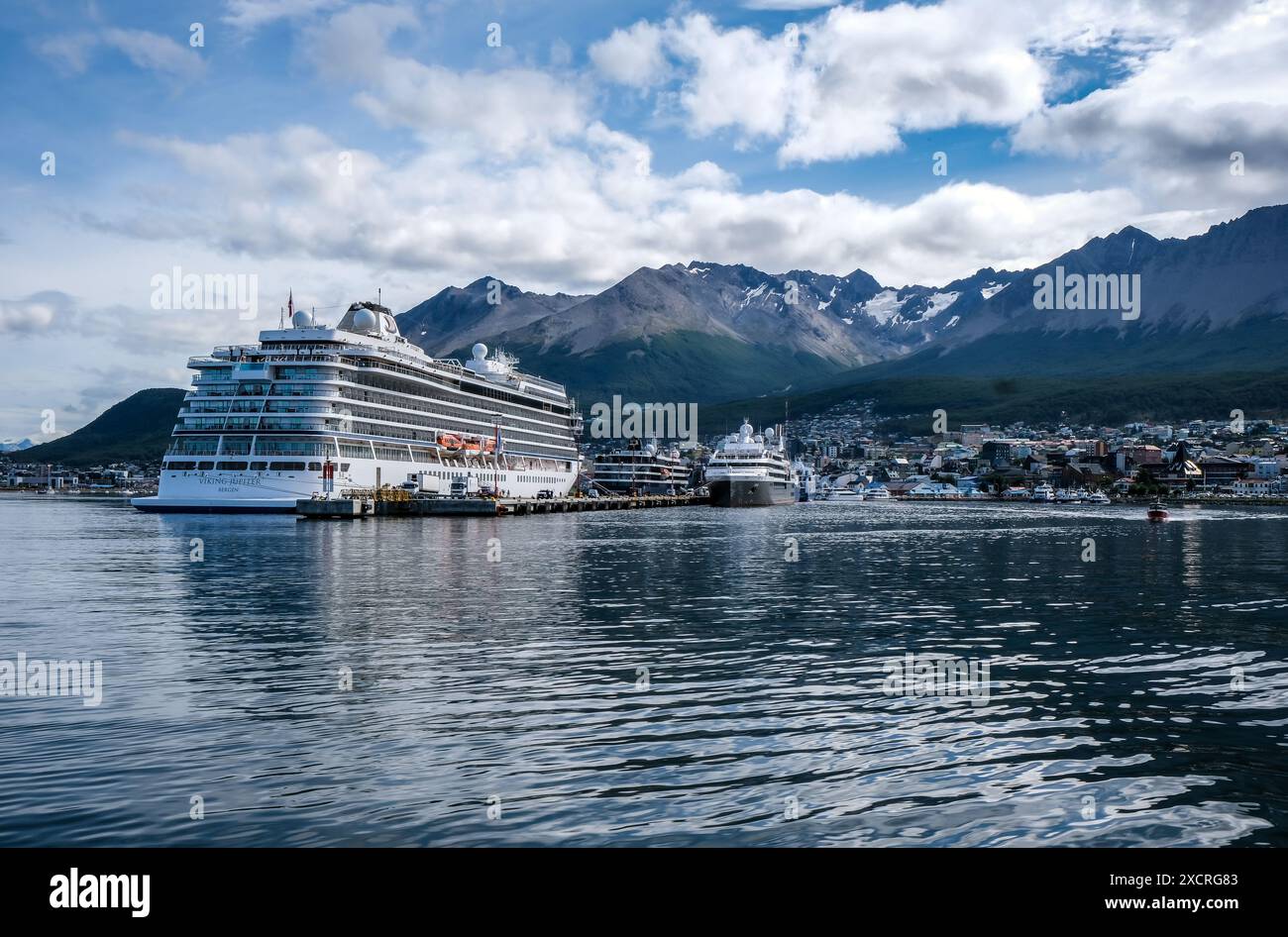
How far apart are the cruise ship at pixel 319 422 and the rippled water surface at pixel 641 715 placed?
65.2 metres

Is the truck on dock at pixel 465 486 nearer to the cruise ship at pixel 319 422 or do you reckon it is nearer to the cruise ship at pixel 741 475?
the cruise ship at pixel 319 422

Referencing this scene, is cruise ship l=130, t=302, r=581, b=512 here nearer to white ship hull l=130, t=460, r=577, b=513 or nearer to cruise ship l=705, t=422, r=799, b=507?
white ship hull l=130, t=460, r=577, b=513

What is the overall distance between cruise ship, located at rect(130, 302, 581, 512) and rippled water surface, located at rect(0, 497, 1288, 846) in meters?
65.2

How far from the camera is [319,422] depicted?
112562 millimetres

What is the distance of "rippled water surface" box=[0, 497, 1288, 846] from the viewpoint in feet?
44.7

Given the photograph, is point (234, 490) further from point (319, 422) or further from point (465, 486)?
point (465, 486)

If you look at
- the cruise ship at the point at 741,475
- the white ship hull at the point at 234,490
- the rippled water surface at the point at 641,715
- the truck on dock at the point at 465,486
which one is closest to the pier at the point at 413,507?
the white ship hull at the point at 234,490

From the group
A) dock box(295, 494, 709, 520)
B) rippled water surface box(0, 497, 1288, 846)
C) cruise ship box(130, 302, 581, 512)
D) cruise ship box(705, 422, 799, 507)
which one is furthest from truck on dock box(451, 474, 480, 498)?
rippled water surface box(0, 497, 1288, 846)

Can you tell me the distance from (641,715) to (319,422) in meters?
100

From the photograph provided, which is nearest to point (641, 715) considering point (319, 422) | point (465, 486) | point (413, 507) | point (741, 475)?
point (319, 422)

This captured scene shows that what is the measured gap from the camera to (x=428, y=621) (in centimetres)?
3288

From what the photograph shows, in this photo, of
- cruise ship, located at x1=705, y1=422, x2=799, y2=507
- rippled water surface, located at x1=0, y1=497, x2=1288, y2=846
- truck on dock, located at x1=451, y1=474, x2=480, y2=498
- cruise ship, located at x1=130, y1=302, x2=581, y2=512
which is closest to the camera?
rippled water surface, located at x1=0, y1=497, x2=1288, y2=846

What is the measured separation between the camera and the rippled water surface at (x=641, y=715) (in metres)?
13.6
